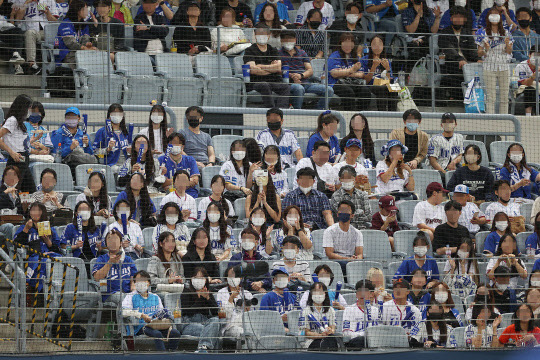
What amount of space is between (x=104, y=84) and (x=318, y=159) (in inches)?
114

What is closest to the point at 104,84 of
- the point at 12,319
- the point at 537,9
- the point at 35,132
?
the point at 35,132

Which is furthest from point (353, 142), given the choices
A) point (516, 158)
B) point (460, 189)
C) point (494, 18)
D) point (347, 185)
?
point (494, 18)

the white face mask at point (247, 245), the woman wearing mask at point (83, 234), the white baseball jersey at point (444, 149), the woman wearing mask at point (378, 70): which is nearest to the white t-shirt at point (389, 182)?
the white baseball jersey at point (444, 149)

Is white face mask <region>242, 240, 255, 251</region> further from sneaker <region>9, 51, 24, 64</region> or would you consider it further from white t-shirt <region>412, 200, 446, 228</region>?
sneaker <region>9, 51, 24, 64</region>

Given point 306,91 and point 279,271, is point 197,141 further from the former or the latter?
point 279,271

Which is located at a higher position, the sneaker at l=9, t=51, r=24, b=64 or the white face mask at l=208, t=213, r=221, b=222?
the sneaker at l=9, t=51, r=24, b=64

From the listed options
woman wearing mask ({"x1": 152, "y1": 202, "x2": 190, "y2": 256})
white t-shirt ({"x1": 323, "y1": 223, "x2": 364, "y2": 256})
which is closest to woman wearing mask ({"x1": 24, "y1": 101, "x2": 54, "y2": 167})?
woman wearing mask ({"x1": 152, "y1": 202, "x2": 190, "y2": 256})

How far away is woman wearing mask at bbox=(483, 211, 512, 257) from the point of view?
1340cm

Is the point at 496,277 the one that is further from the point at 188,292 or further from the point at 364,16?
the point at 364,16

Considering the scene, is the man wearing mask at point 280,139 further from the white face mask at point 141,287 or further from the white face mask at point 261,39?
the white face mask at point 141,287

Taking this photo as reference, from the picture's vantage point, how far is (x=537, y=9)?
18.5 m

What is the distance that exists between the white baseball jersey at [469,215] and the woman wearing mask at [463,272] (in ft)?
2.37

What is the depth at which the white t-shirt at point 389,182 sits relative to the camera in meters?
14.1

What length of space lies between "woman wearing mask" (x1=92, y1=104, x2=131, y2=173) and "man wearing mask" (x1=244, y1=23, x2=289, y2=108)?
2.04 meters
